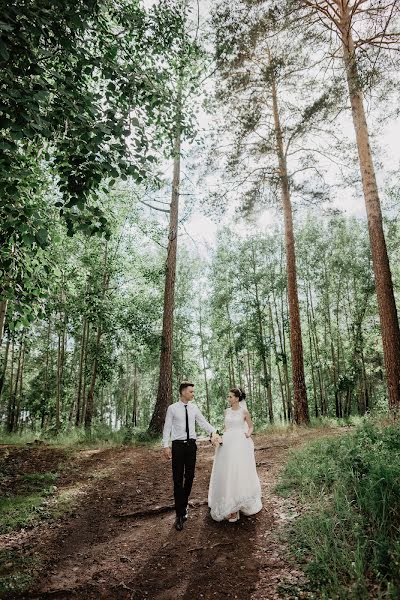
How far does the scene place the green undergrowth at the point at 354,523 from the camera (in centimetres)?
311

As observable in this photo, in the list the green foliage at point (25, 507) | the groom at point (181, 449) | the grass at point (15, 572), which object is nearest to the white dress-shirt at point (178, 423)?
the groom at point (181, 449)

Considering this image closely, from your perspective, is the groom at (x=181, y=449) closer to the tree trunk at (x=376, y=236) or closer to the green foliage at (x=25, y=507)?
the green foliage at (x=25, y=507)

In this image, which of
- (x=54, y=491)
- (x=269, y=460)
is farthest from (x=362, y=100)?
(x=54, y=491)

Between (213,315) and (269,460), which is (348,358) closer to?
(213,315)

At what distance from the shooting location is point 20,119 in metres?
3.35

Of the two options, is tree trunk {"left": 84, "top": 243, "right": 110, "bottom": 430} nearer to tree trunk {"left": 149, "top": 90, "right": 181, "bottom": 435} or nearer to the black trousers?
tree trunk {"left": 149, "top": 90, "right": 181, "bottom": 435}

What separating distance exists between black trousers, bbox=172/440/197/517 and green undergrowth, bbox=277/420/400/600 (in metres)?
1.61

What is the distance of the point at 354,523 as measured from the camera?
392cm

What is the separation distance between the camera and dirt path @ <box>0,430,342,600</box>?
12.3 ft

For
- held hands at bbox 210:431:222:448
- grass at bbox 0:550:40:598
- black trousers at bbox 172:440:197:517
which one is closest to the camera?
grass at bbox 0:550:40:598

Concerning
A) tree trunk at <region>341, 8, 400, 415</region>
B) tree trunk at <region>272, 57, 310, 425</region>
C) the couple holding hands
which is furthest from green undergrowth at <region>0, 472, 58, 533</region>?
tree trunk at <region>272, 57, 310, 425</region>

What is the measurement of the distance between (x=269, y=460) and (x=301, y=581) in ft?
17.3

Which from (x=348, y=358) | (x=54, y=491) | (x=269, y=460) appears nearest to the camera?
(x=54, y=491)

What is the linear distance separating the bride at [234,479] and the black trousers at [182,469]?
1.29ft
